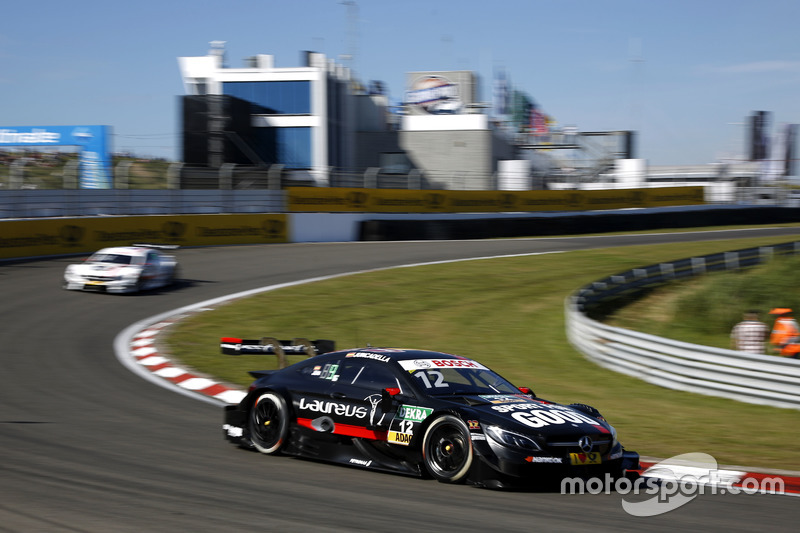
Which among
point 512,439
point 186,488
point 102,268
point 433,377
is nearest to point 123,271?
point 102,268

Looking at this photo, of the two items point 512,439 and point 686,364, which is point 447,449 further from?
point 686,364

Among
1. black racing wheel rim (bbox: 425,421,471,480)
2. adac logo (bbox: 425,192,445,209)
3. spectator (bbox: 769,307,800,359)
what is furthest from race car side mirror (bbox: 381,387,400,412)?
adac logo (bbox: 425,192,445,209)

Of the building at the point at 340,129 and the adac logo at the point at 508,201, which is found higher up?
the building at the point at 340,129

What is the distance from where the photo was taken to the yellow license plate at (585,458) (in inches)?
267

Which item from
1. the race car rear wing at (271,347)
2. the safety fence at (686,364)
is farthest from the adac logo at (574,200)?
the race car rear wing at (271,347)

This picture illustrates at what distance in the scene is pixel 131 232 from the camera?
28.3 metres

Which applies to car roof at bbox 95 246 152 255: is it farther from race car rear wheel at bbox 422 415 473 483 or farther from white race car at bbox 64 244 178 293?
race car rear wheel at bbox 422 415 473 483

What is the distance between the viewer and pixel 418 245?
1265 inches

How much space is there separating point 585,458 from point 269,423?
3.06 meters

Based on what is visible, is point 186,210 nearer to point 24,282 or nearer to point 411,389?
point 24,282

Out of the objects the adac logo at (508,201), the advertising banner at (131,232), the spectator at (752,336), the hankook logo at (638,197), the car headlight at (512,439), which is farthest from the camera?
the hankook logo at (638,197)

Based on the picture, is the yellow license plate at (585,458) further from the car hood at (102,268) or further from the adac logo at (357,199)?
the adac logo at (357,199)

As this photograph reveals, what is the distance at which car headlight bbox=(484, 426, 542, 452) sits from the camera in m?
6.70

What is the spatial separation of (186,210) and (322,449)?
2481 centimetres
